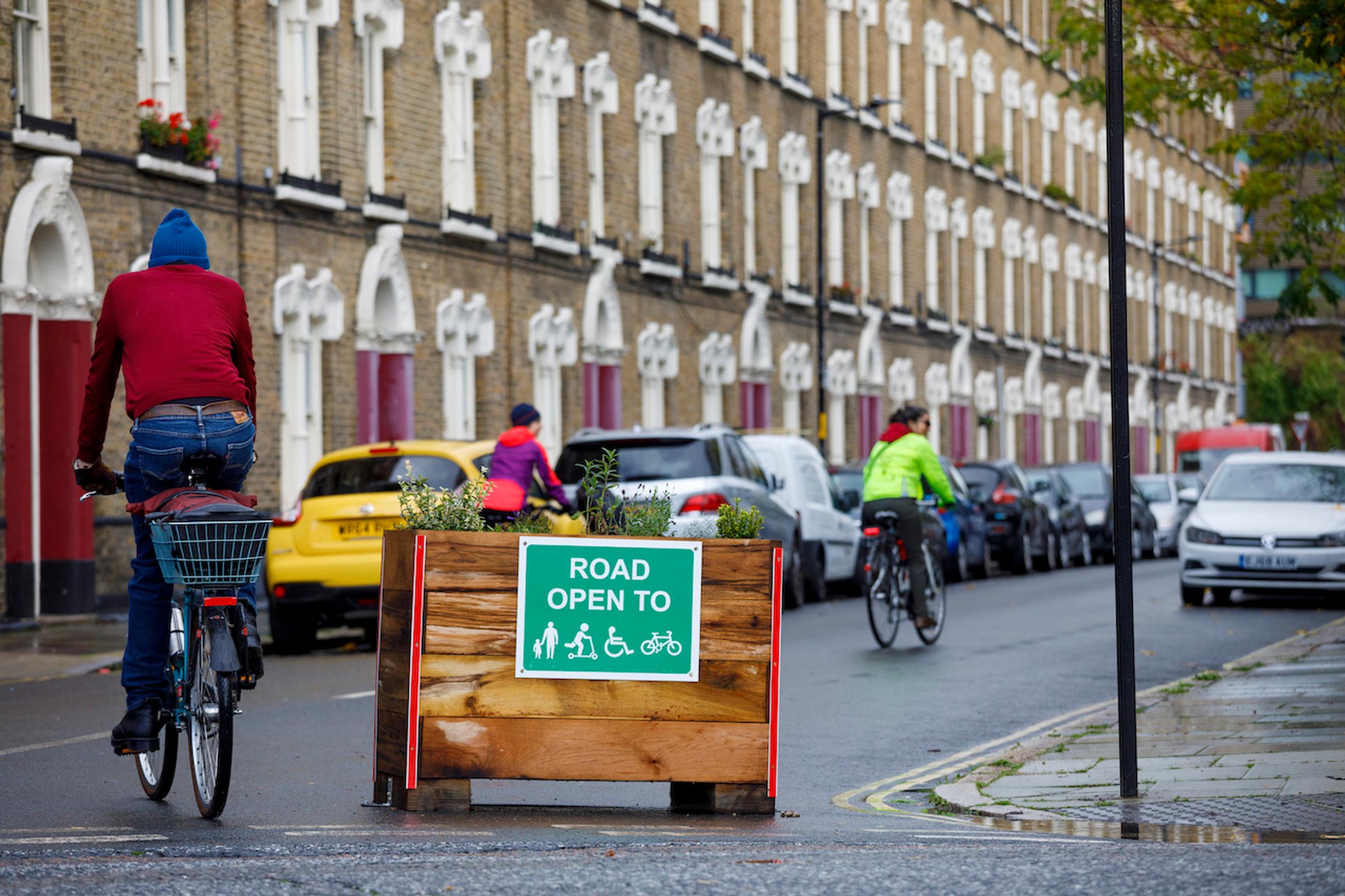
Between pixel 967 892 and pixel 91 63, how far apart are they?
19957 millimetres

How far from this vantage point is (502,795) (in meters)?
9.41

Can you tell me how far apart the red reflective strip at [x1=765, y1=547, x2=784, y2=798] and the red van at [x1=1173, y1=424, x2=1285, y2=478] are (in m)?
61.9

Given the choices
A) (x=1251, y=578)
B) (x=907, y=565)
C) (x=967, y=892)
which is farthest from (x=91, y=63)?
(x=967, y=892)

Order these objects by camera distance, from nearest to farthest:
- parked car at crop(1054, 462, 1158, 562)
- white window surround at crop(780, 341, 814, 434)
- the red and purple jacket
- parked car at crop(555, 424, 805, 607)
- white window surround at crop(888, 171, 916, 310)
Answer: the red and purple jacket → parked car at crop(555, 424, 805, 607) → parked car at crop(1054, 462, 1158, 562) → white window surround at crop(780, 341, 814, 434) → white window surround at crop(888, 171, 916, 310)

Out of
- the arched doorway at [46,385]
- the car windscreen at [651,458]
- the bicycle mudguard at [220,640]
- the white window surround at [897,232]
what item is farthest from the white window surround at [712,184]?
the bicycle mudguard at [220,640]

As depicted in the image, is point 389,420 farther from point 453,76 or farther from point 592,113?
point 592,113

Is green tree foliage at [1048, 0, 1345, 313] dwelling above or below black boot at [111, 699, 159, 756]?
above

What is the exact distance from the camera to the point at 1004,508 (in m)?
34.1

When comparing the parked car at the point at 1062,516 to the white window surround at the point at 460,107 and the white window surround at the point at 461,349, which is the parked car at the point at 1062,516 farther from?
the white window surround at the point at 460,107

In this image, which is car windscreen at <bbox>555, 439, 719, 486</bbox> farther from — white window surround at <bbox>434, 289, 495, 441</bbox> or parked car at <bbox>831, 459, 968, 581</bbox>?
white window surround at <bbox>434, 289, 495, 441</bbox>

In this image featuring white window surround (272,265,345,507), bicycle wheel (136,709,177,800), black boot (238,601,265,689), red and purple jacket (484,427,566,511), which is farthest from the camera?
white window surround (272,265,345,507)

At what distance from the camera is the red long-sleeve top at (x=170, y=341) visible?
8328mm

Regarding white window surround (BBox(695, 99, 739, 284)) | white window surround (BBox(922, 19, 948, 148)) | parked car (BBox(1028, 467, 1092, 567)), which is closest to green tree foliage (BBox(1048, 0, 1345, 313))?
parked car (BBox(1028, 467, 1092, 567))

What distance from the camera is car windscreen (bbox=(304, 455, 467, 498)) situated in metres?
17.7
